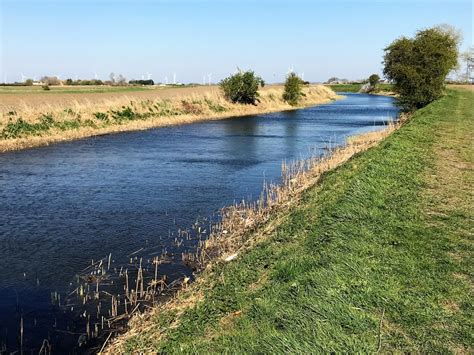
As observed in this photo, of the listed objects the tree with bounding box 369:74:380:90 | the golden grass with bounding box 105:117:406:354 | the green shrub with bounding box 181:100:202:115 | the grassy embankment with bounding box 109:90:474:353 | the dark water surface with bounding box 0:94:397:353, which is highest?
the tree with bounding box 369:74:380:90

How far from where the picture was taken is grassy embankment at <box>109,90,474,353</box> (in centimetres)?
532

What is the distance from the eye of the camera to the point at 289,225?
31.9 ft

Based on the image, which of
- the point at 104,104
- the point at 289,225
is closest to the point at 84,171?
the point at 289,225

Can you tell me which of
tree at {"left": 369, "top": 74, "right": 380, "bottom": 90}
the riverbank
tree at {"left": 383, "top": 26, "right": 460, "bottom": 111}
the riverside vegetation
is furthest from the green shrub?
tree at {"left": 369, "top": 74, "right": 380, "bottom": 90}

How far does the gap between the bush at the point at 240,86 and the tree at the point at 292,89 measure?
11992 mm

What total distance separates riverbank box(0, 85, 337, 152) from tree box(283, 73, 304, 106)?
13592mm

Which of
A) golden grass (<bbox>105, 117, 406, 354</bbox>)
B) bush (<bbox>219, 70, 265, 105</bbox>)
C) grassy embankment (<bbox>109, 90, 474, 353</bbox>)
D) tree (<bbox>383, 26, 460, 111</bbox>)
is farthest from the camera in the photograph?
bush (<bbox>219, 70, 265, 105</bbox>)

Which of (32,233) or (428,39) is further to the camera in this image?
(428,39)

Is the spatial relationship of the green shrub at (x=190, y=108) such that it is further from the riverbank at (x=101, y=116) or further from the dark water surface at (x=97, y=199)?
the dark water surface at (x=97, y=199)

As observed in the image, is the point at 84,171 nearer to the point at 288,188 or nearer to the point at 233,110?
the point at 288,188

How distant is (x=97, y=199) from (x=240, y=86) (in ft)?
151

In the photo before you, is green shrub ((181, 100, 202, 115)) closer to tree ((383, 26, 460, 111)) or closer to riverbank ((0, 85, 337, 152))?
riverbank ((0, 85, 337, 152))

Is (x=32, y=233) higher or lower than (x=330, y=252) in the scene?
lower

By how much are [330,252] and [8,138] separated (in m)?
25.1
